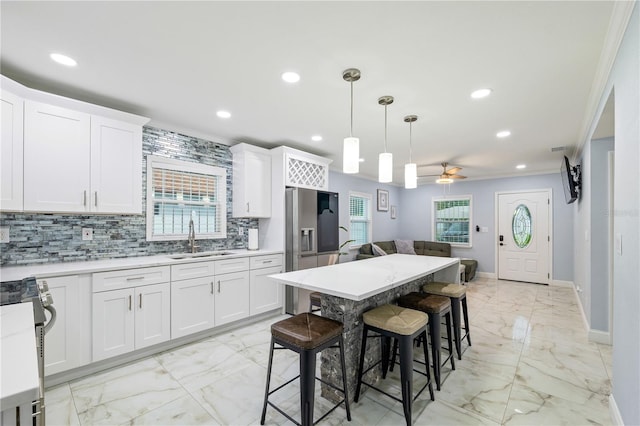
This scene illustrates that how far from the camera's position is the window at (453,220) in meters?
7.11

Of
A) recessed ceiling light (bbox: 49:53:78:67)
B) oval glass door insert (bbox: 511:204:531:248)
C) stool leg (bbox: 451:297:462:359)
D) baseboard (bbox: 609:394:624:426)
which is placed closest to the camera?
baseboard (bbox: 609:394:624:426)

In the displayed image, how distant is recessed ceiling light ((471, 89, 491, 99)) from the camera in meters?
2.48

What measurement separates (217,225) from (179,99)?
1.77 metres

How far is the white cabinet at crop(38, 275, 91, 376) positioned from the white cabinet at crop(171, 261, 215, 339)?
70 centimetres

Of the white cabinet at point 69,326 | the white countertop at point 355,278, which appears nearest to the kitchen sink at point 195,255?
the white cabinet at point 69,326

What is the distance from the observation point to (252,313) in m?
3.67

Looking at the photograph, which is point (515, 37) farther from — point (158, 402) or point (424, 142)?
point (158, 402)

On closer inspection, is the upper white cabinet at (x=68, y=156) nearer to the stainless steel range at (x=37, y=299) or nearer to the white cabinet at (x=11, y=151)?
the white cabinet at (x=11, y=151)

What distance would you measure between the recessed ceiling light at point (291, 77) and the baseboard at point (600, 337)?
165 inches

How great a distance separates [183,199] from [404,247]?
17.3 ft

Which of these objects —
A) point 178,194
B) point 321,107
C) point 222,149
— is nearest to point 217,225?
point 178,194

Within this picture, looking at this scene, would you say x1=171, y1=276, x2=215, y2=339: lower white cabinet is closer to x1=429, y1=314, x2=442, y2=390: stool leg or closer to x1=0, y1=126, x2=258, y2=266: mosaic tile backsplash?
x1=0, y1=126, x2=258, y2=266: mosaic tile backsplash

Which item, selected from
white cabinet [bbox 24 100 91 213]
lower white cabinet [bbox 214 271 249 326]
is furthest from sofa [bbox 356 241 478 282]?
white cabinet [bbox 24 100 91 213]

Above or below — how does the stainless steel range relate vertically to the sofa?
above
